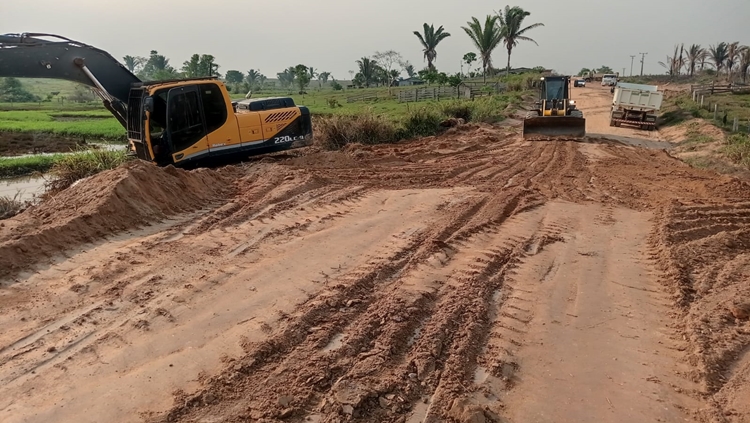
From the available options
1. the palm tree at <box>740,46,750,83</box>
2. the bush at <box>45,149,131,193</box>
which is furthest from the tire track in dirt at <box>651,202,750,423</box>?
the palm tree at <box>740,46,750,83</box>

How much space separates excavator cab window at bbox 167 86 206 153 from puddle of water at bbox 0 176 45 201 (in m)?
3.87

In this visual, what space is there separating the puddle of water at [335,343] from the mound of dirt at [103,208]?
3.81 meters

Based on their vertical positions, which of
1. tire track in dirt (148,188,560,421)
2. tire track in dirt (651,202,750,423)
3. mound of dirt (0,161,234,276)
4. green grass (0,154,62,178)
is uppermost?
mound of dirt (0,161,234,276)

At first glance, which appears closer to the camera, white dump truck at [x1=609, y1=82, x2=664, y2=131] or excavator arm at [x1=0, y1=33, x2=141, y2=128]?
excavator arm at [x1=0, y1=33, x2=141, y2=128]

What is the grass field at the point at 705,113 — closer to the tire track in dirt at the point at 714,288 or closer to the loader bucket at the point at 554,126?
the loader bucket at the point at 554,126

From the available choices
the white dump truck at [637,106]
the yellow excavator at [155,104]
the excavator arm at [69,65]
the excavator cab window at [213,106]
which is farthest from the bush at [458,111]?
the excavator arm at [69,65]

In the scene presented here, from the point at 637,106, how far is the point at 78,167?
772 inches

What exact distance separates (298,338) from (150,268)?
2.37 meters

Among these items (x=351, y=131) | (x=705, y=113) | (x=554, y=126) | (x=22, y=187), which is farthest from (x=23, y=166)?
(x=705, y=113)

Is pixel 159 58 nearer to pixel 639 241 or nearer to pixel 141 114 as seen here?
pixel 141 114

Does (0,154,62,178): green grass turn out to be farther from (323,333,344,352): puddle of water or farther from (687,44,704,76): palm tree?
(687,44,704,76): palm tree

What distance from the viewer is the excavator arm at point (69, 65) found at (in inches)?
331

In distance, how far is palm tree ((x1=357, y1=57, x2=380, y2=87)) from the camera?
209 feet

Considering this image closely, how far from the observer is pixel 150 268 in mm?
5762
